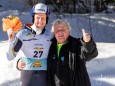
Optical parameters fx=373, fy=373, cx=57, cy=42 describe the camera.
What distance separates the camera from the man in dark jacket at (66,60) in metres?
3.60

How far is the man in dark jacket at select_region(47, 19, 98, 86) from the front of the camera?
3.60 meters

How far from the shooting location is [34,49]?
12.6 feet

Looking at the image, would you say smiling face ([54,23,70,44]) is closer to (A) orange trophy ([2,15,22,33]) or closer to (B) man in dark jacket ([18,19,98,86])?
(B) man in dark jacket ([18,19,98,86])

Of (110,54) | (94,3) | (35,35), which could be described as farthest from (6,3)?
(35,35)

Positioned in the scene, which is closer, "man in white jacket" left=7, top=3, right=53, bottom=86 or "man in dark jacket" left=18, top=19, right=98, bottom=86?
"man in dark jacket" left=18, top=19, right=98, bottom=86

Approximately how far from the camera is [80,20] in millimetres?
16859

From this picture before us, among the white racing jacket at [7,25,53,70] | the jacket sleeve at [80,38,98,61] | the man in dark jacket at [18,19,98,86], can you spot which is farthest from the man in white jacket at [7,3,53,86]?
the jacket sleeve at [80,38,98,61]

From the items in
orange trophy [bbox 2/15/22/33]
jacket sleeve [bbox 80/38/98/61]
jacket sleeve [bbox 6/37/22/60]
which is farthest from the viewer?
orange trophy [bbox 2/15/22/33]

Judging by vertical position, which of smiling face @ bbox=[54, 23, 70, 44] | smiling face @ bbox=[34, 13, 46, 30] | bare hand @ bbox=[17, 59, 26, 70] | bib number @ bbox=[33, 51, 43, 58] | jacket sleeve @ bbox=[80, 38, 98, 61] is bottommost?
bare hand @ bbox=[17, 59, 26, 70]

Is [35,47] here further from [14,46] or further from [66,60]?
[66,60]

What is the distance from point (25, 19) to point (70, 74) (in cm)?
1235

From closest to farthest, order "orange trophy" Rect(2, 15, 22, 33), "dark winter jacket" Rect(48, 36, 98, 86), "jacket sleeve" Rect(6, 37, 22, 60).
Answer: "dark winter jacket" Rect(48, 36, 98, 86) < "jacket sleeve" Rect(6, 37, 22, 60) < "orange trophy" Rect(2, 15, 22, 33)

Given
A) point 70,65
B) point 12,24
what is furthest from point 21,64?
point 70,65

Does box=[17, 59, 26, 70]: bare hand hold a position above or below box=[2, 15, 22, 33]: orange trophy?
below
